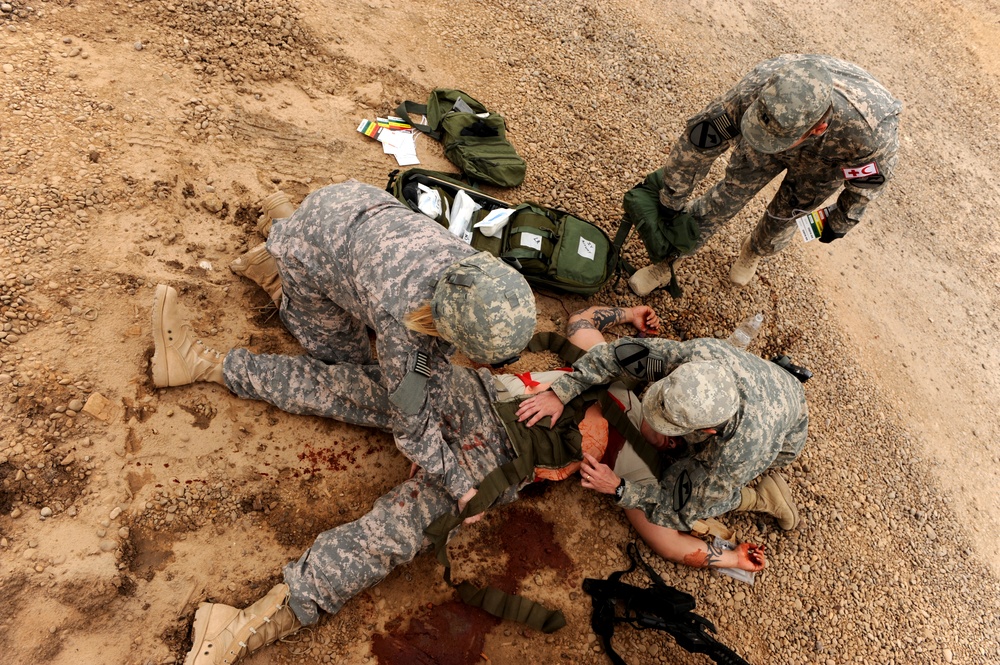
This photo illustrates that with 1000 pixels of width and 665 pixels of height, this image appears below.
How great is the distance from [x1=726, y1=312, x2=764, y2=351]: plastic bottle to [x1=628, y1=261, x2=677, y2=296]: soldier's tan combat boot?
0.74 metres

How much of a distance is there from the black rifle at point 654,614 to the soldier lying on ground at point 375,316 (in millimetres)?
1145

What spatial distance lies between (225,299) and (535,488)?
253 cm

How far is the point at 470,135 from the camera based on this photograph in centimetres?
463

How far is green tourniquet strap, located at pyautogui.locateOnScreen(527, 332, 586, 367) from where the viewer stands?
389cm

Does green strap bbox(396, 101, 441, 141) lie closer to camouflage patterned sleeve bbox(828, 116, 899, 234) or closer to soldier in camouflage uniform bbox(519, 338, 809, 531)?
soldier in camouflage uniform bbox(519, 338, 809, 531)

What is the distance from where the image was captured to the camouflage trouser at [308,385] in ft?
10.6

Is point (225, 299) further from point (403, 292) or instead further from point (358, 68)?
point (358, 68)

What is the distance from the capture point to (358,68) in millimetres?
4879

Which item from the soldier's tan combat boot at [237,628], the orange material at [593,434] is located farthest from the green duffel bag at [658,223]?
the soldier's tan combat boot at [237,628]

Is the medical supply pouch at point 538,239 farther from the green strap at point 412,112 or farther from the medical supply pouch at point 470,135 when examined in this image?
the green strap at point 412,112

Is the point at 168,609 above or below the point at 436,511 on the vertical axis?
below

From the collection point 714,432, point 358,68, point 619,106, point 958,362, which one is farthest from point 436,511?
point 958,362

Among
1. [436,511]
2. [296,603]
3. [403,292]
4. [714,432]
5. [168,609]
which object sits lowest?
[168,609]

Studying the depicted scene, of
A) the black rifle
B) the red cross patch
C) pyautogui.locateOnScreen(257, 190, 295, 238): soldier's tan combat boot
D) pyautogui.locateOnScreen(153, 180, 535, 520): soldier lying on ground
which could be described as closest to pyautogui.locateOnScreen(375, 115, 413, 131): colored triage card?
pyautogui.locateOnScreen(257, 190, 295, 238): soldier's tan combat boot
